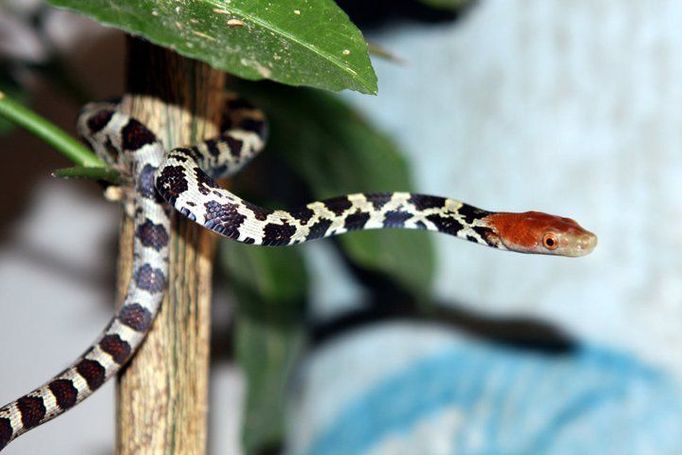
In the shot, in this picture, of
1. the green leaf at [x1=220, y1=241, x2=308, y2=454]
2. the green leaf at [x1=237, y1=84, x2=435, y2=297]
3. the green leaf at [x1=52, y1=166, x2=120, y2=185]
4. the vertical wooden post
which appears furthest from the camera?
the green leaf at [x1=220, y1=241, x2=308, y2=454]

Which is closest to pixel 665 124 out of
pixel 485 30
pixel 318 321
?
pixel 485 30

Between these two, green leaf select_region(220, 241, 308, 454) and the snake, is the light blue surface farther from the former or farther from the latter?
the snake

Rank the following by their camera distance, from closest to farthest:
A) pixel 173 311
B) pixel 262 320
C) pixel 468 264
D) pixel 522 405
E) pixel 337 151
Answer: pixel 173 311
pixel 337 151
pixel 262 320
pixel 522 405
pixel 468 264

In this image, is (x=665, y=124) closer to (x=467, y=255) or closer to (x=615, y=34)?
(x=615, y=34)

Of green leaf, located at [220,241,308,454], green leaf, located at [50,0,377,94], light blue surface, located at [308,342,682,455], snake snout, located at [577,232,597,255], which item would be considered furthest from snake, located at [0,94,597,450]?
light blue surface, located at [308,342,682,455]

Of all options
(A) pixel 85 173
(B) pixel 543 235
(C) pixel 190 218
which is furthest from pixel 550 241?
(A) pixel 85 173

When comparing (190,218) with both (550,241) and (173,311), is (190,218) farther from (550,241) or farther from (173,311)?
(550,241)
